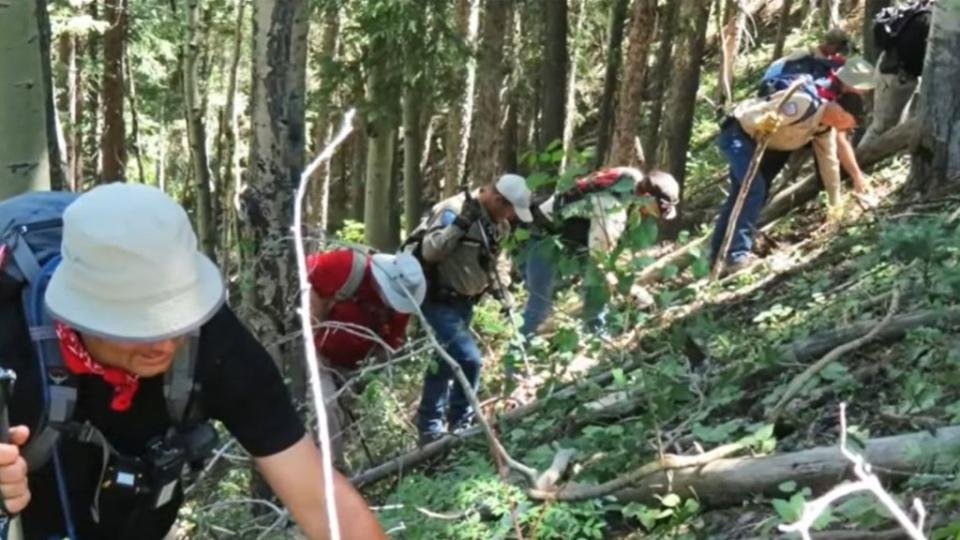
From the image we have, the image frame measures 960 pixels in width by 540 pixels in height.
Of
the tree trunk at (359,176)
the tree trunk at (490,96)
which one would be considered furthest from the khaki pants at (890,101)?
the tree trunk at (359,176)

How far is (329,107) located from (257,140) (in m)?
12.3

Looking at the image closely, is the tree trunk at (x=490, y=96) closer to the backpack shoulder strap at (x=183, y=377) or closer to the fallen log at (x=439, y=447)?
the fallen log at (x=439, y=447)

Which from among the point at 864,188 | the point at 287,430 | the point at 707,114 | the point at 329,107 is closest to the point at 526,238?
the point at 287,430

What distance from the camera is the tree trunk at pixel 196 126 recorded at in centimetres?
1333

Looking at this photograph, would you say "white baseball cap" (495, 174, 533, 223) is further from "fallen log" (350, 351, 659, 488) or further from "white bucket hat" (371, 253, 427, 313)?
"fallen log" (350, 351, 659, 488)

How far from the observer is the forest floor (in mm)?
4375

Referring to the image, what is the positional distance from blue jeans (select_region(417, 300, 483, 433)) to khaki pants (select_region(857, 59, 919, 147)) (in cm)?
443

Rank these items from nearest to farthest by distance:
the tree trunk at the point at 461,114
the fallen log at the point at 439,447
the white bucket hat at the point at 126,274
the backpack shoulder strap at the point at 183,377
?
the white bucket hat at the point at 126,274 → the backpack shoulder strap at the point at 183,377 → the fallen log at the point at 439,447 → the tree trunk at the point at 461,114

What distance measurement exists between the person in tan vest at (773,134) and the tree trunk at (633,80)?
12.9ft

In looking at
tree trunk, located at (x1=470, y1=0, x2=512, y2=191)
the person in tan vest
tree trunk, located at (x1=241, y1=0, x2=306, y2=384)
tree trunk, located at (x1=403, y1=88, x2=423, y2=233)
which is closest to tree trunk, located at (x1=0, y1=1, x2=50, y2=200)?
tree trunk, located at (x1=241, y1=0, x2=306, y2=384)

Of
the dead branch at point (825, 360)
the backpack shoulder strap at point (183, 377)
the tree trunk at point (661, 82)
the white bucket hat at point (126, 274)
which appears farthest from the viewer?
the tree trunk at point (661, 82)

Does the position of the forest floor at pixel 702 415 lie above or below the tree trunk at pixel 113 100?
above

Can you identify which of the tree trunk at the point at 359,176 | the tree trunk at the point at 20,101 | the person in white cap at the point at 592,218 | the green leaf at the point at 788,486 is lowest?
the tree trunk at the point at 359,176

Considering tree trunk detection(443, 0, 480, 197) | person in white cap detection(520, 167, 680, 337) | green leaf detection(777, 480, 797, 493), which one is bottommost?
tree trunk detection(443, 0, 480, 197)
